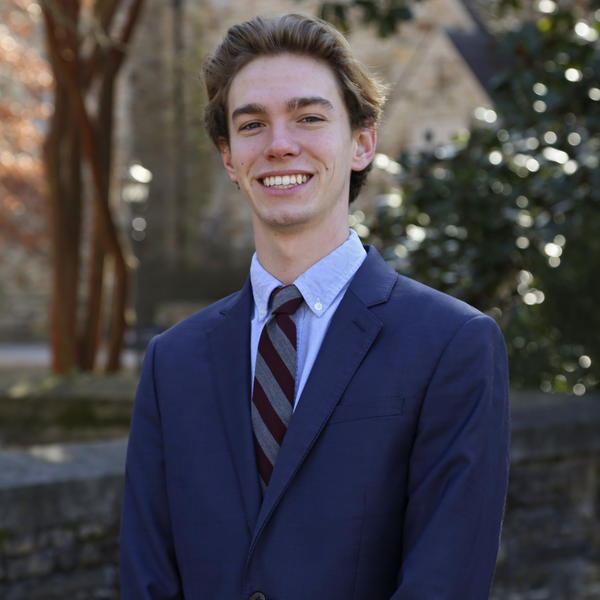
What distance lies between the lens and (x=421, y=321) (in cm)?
185

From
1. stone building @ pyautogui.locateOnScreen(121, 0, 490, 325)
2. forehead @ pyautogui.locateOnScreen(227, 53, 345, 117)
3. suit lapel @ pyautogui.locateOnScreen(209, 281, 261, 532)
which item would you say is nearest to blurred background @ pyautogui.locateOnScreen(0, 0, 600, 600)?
forehead @ pyautogui.locateOnScreen(227, 53, 345, 117)

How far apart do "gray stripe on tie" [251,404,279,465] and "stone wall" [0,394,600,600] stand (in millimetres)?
2071

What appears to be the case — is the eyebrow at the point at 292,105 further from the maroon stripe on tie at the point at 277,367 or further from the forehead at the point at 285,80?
the maroon stripe on tie at the point at 277,367

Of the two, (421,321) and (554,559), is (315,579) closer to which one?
(421,321)

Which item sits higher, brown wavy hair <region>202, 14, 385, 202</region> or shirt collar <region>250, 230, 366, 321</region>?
brown wavy hair <region>202, 14, 385, 202</region>

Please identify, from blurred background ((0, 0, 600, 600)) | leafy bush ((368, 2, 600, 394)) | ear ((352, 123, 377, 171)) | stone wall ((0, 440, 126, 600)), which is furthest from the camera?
leafy bush ((368, 2, 600, 394))

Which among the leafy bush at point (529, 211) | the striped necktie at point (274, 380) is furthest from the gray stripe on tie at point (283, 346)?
the leafy bush at point (529, 211)

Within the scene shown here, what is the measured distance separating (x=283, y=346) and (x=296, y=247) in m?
0.19

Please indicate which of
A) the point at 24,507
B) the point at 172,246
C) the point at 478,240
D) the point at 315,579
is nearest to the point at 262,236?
the point at 315,579

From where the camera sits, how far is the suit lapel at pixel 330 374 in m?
1.79

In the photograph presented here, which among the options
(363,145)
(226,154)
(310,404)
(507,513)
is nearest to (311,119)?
(363,145)

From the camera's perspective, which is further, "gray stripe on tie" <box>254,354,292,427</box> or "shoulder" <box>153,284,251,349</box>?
"shoulder" <box>153,284,251,349</box>

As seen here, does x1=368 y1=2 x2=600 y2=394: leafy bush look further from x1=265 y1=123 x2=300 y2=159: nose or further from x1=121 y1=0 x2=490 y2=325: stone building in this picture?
x1=121 y1=0 x2=490 y2=325: stone building

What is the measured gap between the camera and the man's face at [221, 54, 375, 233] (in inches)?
74.9
